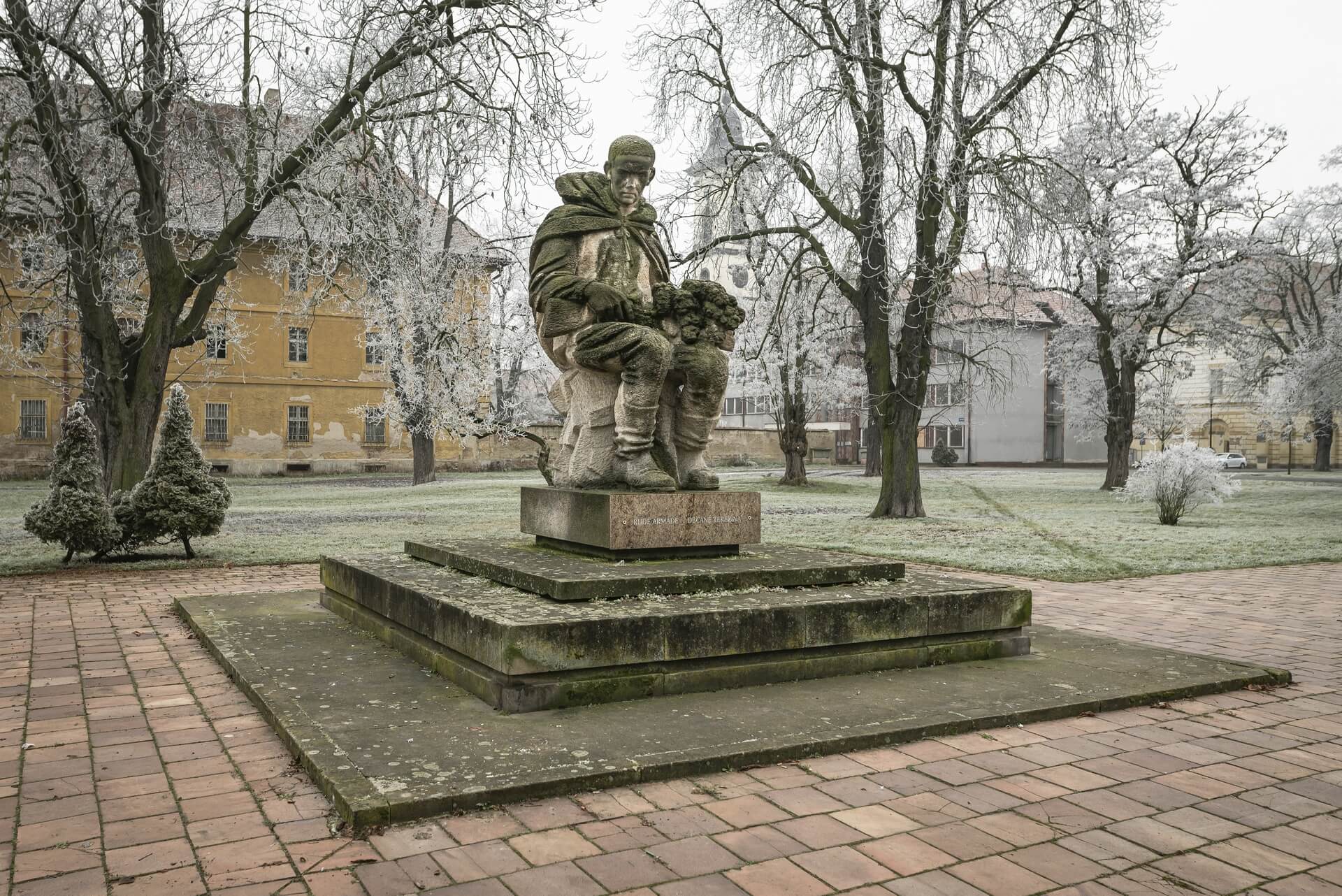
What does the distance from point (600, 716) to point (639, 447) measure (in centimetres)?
208

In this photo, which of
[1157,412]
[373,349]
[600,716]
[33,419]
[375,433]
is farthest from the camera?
[1157,412]

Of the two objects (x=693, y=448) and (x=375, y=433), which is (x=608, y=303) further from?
(x=375, y=433)

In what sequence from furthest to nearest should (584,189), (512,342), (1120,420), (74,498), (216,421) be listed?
1. (216,421)
2. (512,342)
3. (1120,420)
4. (74,498)
5. (584,189)

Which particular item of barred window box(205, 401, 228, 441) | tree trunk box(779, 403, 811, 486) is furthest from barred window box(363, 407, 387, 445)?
tree trunk box(779, 403, 811, 486)

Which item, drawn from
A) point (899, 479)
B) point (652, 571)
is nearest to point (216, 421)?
point (899, 479)

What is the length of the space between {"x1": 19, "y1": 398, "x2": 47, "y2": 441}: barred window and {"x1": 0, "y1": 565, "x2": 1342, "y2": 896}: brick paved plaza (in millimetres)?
37877

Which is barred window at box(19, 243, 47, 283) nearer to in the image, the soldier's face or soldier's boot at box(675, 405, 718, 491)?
the soldier's face

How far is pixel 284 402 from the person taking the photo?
40.7 meters

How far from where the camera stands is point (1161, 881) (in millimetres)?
2934

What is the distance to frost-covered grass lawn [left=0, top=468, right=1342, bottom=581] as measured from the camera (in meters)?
12.2

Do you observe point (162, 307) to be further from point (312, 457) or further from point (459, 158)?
point (312, 457)

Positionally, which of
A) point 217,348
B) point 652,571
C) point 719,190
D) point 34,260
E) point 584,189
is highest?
point 719,190

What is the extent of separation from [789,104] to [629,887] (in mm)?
14304

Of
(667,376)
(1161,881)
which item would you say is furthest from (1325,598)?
(1161,881)
